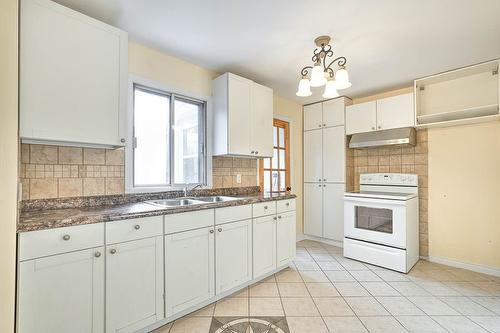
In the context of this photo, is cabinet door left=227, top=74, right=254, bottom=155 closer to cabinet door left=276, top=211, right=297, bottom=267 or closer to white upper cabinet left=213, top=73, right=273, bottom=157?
white upper cabinet left=213, top=73, right=273, bottom=157

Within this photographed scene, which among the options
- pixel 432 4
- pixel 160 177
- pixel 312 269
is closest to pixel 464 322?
pixel 312 269

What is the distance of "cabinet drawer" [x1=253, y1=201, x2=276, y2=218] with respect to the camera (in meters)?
2.45

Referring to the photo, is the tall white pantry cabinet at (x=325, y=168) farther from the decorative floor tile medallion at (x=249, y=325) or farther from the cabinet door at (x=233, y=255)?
the decorative floor tile medallion at (x=249, y=325)

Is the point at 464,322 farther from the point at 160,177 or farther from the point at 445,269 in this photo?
the point at 160,177

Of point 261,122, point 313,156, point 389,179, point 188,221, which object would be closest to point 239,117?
point 261,122

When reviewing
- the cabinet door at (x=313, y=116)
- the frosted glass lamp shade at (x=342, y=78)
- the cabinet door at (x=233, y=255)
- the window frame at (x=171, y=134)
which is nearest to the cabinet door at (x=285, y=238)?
the cabinet door at (x=233, y=255)

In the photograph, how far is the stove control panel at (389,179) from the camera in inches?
128

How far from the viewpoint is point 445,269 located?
2.89 metres

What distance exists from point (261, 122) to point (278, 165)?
106 cm

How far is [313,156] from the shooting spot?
4020mm

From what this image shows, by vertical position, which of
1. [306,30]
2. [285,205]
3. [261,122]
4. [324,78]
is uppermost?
[306,30]

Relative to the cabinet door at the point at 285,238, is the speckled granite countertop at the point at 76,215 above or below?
above

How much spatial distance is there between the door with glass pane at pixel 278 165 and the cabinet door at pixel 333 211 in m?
0.65

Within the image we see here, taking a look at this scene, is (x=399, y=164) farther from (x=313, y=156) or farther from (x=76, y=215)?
(x=76, y=215)
